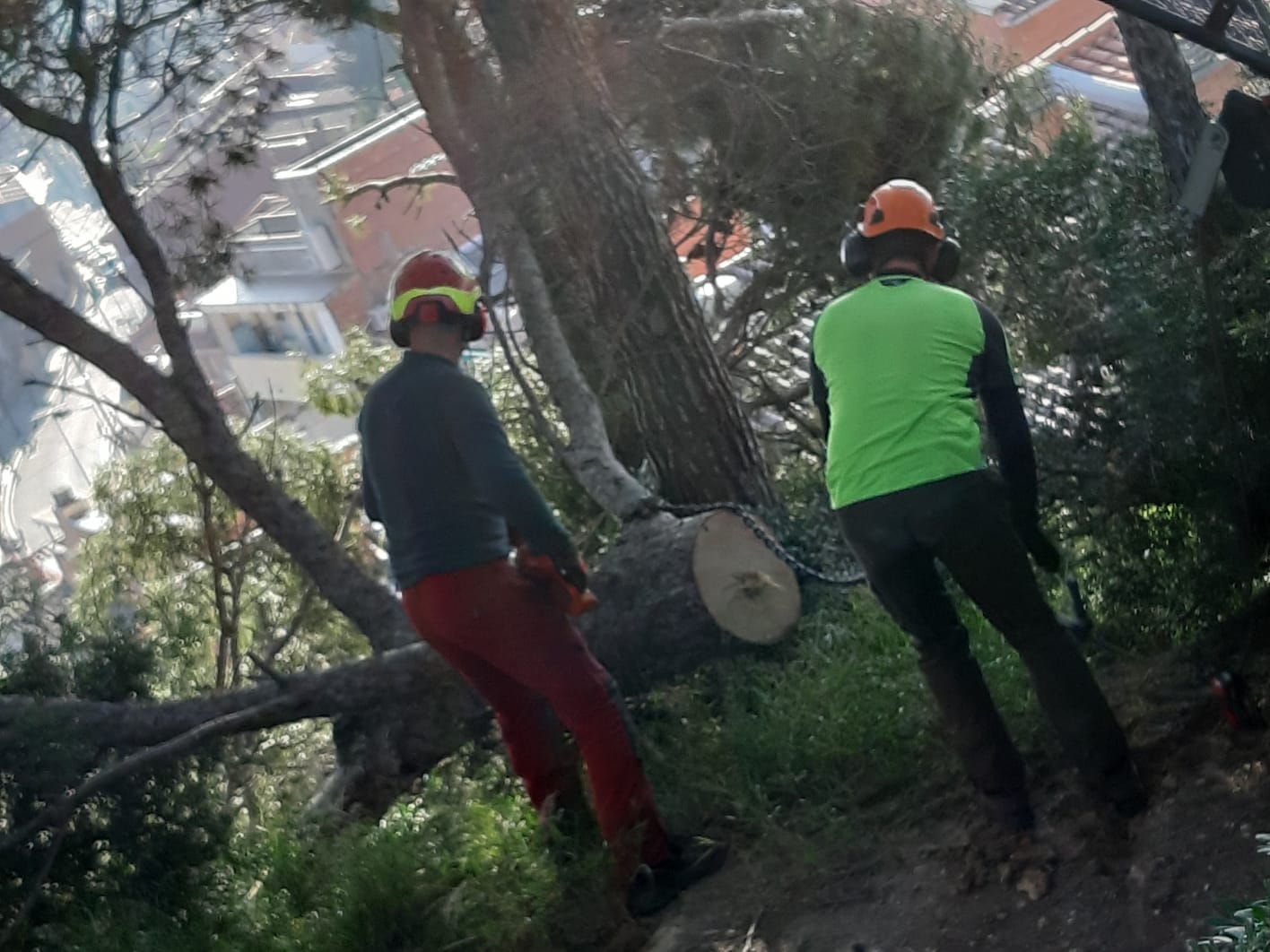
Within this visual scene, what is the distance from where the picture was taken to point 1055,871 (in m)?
3.64

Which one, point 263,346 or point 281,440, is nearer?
point 281,440

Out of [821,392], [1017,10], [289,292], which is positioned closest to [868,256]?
[821,392]

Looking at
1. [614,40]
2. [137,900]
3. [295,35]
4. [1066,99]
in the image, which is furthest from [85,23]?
[1066,99]

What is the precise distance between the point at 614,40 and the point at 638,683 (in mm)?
3390

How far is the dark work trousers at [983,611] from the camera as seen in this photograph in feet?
11.6

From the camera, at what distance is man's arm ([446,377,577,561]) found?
3936 mm

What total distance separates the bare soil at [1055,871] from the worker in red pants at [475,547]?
0.86ft

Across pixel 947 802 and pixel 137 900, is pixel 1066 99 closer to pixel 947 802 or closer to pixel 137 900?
pixel 947 802

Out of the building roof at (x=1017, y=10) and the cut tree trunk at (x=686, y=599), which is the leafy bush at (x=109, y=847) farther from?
the building roof at (x=1017, y=10)

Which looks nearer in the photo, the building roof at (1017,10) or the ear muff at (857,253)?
the ear muff at (857,253)

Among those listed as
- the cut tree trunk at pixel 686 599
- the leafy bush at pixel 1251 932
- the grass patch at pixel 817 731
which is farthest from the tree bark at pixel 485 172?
the leafy bush at pixel 1251 932

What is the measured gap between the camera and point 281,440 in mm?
8727

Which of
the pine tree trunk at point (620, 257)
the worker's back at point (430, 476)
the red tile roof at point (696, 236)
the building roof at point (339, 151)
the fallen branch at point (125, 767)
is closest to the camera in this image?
the worker's back at point (430, 476)

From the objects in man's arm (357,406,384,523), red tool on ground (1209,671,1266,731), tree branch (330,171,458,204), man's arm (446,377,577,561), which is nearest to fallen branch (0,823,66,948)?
Result: man's arm (357,406,384,523)
